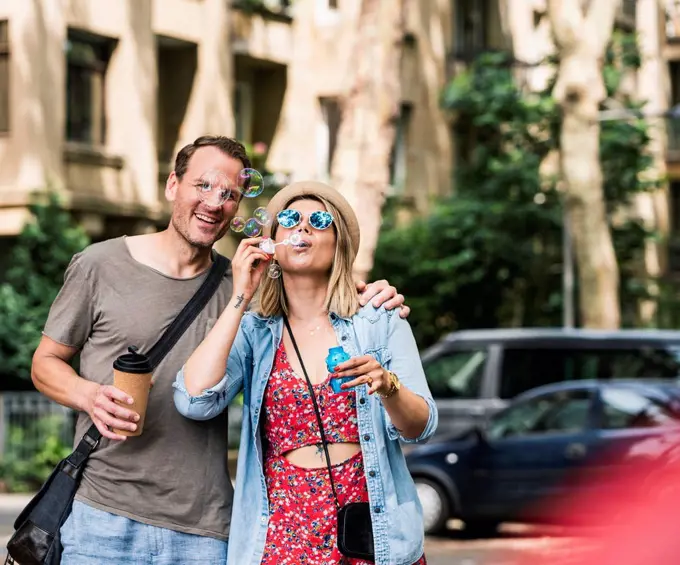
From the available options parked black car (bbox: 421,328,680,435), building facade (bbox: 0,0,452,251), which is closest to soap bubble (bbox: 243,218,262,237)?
building facade (bbox: 0,0,452,251)

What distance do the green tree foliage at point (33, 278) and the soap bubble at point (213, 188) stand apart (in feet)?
50.0

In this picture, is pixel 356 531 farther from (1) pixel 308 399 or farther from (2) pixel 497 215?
(2) pixel 497 215

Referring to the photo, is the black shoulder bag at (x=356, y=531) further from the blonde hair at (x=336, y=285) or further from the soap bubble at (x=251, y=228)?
the soap bubble at (x=251, y=228)

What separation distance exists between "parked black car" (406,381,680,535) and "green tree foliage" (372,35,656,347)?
12.9m

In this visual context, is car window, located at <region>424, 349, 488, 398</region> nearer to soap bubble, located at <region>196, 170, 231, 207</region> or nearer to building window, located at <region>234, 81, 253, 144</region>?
building window, located at <region>234, 81, 253, 144</region>

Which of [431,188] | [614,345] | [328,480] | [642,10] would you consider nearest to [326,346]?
[328,480]

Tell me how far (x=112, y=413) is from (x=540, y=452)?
37.1 feet

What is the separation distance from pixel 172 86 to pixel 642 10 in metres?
23.6

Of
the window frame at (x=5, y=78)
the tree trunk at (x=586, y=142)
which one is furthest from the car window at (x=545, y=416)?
the tree trunk at (x=586, y=142)

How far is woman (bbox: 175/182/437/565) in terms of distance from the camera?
4.42m

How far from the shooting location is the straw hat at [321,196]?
4582 mm

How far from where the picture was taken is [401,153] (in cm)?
3183

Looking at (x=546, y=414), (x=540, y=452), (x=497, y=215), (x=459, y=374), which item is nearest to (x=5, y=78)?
(x=459, y=374)

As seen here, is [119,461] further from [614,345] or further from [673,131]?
[673,131]
